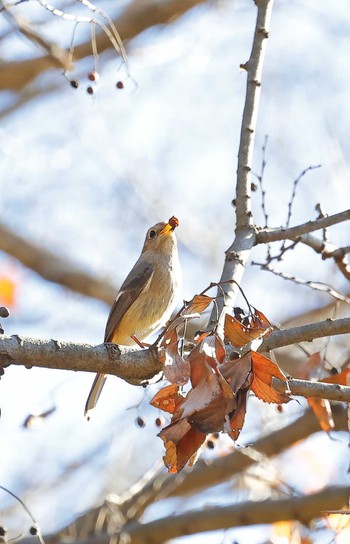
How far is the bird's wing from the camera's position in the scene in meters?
5.63

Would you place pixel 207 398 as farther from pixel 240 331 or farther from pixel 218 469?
pixel 218 469

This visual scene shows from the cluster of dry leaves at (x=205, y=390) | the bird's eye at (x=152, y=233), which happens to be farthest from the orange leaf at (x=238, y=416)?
the bird's eye at (x=152, y=233)

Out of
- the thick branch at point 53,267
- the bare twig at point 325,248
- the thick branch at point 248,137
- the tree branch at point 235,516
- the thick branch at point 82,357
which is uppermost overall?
the thick branch at point 53,267

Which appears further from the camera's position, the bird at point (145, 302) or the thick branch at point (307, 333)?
the bird at point (145, 302)

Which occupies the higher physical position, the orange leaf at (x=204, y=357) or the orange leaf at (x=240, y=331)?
the orange leaf at (x=240, y=331)

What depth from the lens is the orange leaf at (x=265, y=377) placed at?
2.80 meters

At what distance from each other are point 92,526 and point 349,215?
10.4ft

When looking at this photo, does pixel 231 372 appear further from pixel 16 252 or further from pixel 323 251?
pixel 16 252

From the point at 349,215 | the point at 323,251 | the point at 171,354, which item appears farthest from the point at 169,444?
the point at 323,251

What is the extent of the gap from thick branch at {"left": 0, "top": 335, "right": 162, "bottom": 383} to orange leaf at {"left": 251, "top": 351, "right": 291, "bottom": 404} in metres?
0.43

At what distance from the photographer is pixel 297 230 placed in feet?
13.1

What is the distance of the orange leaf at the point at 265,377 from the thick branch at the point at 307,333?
0.52m

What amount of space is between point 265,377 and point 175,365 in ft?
0.97

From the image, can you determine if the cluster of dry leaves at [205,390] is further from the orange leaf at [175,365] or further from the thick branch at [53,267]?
the thick branch at [53,267]
